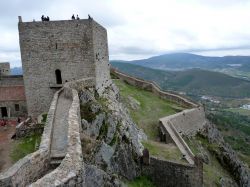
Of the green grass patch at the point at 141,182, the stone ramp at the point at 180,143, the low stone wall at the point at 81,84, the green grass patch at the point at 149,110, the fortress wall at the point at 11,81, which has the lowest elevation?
the green grass patch at the point at 141,182

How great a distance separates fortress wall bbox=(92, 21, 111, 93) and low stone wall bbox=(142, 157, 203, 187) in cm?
741

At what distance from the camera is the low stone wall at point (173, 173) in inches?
954

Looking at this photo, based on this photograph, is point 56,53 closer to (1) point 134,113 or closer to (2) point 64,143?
(1) point 134,113

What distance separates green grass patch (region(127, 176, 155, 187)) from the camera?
22487 mm

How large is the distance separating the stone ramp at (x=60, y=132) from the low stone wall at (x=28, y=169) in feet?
1.00

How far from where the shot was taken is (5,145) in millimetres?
21594

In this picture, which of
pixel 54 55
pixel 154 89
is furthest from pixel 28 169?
pixel 154 89

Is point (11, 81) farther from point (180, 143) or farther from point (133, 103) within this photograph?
point (180, 143)

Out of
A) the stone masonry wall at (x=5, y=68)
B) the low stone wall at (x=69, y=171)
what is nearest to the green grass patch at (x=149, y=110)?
the stone masonry wall at (x=5, y=68)

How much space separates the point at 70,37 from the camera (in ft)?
87.6

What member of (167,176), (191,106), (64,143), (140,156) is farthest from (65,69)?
(191,106)

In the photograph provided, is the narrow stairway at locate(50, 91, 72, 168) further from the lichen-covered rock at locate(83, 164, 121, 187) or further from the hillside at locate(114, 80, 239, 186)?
the hillside at locate(114, 80, 239, 186)

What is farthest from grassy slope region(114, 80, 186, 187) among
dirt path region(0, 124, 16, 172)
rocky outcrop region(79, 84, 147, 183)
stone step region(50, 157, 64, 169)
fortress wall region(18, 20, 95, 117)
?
stone step region(50, 157, 64, 169)

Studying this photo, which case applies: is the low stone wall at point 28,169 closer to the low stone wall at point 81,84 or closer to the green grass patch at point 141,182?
the green grass patch at point 141,182
